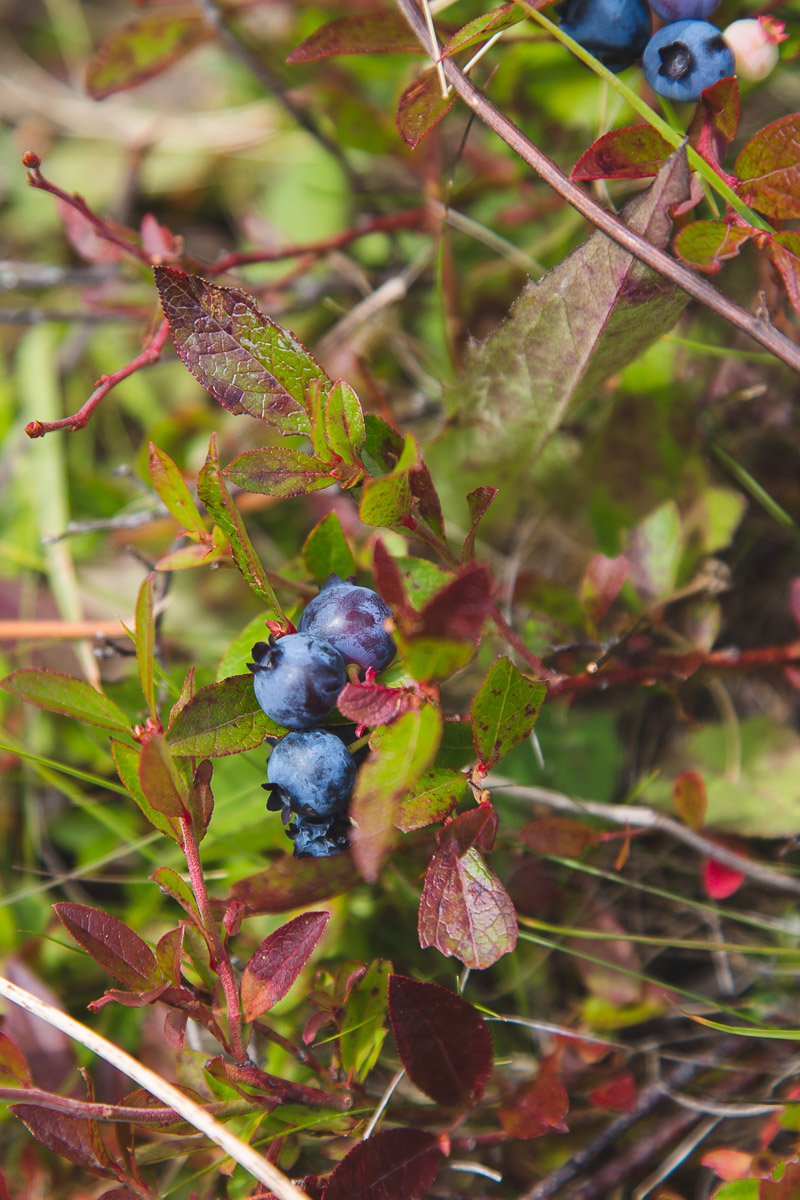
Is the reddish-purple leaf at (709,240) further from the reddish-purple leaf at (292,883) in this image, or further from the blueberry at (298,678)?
the reddish-purple leaf at (292,883)

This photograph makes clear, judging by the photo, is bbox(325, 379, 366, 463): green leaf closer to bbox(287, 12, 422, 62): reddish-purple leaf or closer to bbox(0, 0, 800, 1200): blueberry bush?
bbox(0, 0, 800, 1200): blueberry bush

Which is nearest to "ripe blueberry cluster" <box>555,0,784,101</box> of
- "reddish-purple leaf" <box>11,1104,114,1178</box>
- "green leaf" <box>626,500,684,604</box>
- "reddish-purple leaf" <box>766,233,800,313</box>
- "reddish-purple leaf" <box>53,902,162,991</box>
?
"reddish-purple leaf" <box>766,233,800,313</box>

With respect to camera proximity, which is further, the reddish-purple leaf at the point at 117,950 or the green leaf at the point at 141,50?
the green leaf at the point at 141,50

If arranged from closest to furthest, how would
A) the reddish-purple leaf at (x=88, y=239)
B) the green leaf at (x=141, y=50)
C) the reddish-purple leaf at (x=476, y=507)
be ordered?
the reddish-purple leaf at (x=476, y=507) → the reddish-purple leaf at (x=88, y=239) → the green leaf at (x=141, y=50)

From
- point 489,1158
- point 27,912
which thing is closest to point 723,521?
point 489,1158

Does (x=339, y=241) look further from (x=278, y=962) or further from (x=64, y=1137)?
(x=64, y=1137)

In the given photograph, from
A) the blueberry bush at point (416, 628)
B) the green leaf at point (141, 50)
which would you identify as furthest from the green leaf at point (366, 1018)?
the green leaf at point (141, 50)
